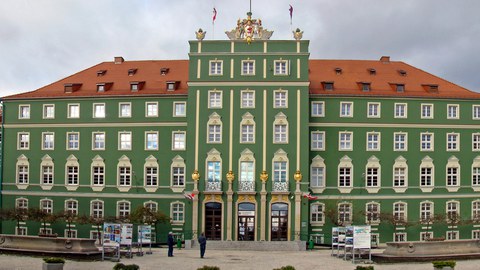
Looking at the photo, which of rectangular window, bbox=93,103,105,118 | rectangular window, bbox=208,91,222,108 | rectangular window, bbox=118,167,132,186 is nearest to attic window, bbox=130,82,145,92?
rectangular window, bbox=93,103,105,118

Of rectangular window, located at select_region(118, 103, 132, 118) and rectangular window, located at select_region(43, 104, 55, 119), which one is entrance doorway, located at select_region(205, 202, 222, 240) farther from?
rectangular window, located at select_region(43, 104, 55, 119)

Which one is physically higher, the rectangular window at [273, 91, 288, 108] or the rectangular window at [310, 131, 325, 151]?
the rectangular window at [273, 91, 288, 108]

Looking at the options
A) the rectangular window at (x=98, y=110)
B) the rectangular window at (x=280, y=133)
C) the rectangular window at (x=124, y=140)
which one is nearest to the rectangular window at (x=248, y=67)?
the rectangular window at (x=280, y=133)

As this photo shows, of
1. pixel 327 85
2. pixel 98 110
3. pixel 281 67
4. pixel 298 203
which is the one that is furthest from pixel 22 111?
pixel 327 85

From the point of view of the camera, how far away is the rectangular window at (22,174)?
6047cm

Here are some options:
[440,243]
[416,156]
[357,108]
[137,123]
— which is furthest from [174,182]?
[440,243]

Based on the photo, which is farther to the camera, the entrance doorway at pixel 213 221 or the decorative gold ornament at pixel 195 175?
the decorative gold ornament at pixel 195 175

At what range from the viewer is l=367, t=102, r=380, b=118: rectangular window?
57969 millimetres

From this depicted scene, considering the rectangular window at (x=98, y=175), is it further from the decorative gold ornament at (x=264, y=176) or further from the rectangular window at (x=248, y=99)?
the decorative gold ornament at (x=264, y=176)

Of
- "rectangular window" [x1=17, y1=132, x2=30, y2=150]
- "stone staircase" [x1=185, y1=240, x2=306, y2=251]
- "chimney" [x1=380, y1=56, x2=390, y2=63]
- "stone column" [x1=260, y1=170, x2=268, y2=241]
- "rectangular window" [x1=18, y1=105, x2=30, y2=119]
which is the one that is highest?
"chimney" [x1=380, y1=56, x2=390, y2=63]

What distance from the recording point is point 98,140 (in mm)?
59188

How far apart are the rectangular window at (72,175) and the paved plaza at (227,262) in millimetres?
16072

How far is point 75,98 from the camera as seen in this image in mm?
59438

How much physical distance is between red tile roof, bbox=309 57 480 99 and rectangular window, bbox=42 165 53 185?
24.2m
